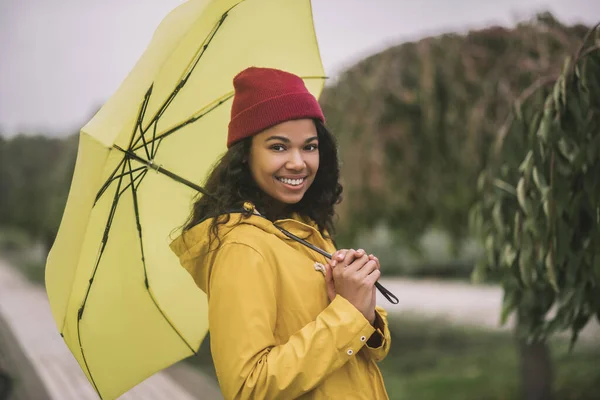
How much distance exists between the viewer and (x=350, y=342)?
58.4 inches

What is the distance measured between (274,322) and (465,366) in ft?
19.6

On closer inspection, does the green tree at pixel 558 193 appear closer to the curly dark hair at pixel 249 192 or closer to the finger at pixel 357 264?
the curly dark hair at pixel 249 192

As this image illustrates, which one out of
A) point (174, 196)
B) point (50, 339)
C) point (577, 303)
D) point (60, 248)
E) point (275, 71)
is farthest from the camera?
point (50, 339)

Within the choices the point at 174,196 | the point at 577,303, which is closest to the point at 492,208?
the point at 577,303

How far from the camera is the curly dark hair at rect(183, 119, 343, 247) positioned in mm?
1708

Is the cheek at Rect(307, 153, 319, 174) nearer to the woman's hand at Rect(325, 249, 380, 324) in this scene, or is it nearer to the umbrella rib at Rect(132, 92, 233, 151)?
the woman's hand at Rect(325, 249, 380, 324)

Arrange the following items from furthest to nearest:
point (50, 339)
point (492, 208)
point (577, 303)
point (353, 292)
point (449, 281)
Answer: point (449, 281) < point (50, 339) < point (492, 208) < point (577, 303) < point (353, 292)

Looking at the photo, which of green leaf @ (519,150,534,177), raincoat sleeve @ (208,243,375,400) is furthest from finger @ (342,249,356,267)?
green leaf @ (519,150,534,177)

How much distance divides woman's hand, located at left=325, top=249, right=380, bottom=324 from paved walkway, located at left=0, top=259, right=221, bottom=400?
4.00m

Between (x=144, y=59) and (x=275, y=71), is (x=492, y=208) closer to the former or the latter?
(x=275, y=71)

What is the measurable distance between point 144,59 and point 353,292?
905 mm

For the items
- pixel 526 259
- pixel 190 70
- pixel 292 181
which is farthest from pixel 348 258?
pixel 526 259

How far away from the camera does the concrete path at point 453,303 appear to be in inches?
400

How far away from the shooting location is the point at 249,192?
175 centimetres
